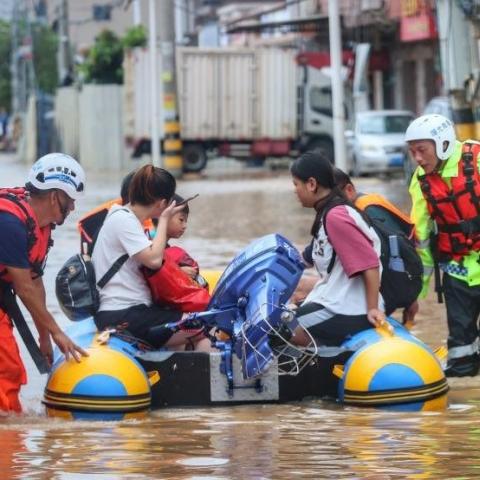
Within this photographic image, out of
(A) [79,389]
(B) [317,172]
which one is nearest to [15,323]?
(A) [79,389]

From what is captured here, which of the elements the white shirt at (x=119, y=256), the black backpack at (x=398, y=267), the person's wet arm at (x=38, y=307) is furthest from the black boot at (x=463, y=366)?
the person's wet arm at (x=38, y=307)

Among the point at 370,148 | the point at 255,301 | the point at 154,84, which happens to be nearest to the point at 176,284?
the point at 255,301

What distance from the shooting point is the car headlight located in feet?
117

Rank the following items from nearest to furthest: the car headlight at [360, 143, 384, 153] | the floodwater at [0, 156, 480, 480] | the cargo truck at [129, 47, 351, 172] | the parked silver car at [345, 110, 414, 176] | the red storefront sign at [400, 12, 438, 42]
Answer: the floodwater at [0, 156, 480, 480] < the parked silver car at [345, 110, 414, 176] < the car headlight at [360, 143, 384, 153] < the cargo truck at [129, 47, 351, 172] < the red storefront sign at [400, 12, 438, 42]

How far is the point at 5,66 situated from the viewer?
89.4m

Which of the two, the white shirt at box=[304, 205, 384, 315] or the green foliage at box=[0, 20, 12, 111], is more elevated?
the green foliage at box=[0, 20, 12, 111]

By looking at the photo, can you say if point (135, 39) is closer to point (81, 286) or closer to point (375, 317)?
point (81, 286)

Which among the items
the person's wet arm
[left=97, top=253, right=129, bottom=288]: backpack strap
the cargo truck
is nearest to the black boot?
[left=97, top=253, right=129, bottom=288]: backpack strap

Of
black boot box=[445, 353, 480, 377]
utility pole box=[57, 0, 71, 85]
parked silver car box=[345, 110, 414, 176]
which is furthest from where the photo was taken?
utility pole box=[57, 0, 71, 85]

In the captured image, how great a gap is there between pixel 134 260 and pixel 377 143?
89.8ft

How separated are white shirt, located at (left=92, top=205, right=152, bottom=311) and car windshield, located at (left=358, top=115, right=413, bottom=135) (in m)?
28.0

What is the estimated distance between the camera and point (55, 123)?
61.5 meters

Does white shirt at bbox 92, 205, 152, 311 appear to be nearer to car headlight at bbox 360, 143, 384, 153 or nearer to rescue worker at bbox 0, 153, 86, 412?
rescue worker at bbox 0, 153, 86, 412

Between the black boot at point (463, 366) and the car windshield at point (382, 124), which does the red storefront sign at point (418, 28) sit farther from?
the black boot at point (463, 366)
